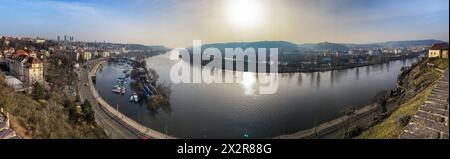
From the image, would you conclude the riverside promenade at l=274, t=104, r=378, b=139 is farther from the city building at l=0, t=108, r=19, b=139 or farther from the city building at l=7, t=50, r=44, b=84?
the city building at l=7, t=50, r=44, b=84

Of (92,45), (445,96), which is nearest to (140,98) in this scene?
(445,96)

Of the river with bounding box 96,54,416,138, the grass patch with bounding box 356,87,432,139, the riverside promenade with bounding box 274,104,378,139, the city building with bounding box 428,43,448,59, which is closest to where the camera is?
the grass patch with bounding box 356,87,432,139

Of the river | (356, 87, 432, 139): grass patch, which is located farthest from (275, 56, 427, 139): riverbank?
(356, 87, 432, 139): grass patch

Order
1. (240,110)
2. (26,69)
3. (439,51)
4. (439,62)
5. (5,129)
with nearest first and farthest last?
(5,129)
(240,110)
(26,69)
(439,62)
(439,51)

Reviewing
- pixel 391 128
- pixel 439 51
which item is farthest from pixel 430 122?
pixel 439 51

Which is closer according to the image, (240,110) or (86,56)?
(240,110)

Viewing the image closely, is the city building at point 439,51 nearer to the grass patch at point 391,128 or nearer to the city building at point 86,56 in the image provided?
the grass patch at point 391,128

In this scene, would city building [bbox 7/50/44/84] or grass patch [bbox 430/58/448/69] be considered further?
city building [bbox 7/50/44/84]

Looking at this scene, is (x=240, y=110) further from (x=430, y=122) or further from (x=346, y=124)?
(x=430, y=122)

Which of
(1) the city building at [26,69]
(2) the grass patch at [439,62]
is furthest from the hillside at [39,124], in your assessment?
(2) the grass patch at [439,62]
